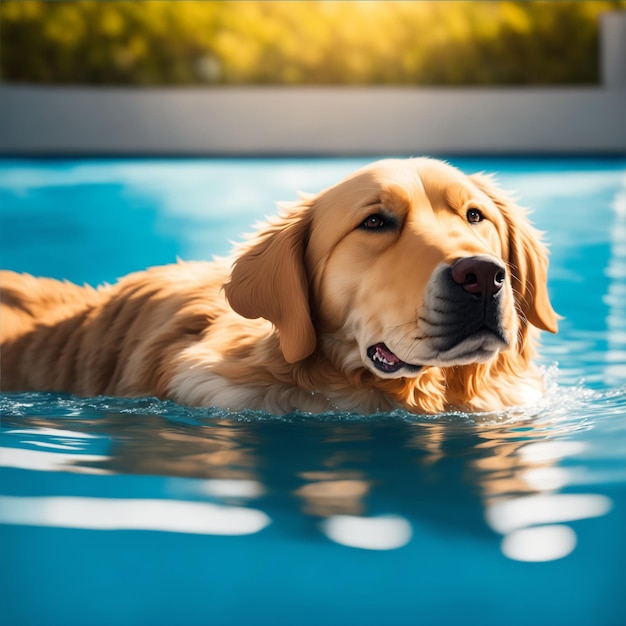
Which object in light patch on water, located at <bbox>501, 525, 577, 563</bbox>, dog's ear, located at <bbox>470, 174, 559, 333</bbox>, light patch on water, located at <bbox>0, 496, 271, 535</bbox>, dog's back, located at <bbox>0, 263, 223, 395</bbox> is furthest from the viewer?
dog's back, located at <bbox>0, 263, 223, 395</bbox>

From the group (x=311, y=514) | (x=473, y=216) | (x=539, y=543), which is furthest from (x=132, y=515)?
(x=473, y=216)

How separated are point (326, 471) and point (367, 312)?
64 centimetres

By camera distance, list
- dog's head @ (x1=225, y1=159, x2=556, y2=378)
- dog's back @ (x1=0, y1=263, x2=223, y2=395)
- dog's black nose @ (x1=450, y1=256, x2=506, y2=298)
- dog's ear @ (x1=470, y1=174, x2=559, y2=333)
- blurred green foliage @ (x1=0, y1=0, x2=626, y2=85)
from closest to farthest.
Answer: dog's black nose @ (x1=450, y1=256, x2=506, y2=298) < dog's head @ (x1=225, y1=159, x2=556, y2=378) < dog's ear @ (x1=470, y1=174, x2=559, y2=333) < dog's back @ (x1=0, y1=263, x2=223, y2=395) < blurred green foliage @ (x1=0, y1=0, x2=626, y2=85)

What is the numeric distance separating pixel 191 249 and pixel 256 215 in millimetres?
A: 2047

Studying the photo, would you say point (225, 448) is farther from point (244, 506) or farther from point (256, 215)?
point (256, 215)

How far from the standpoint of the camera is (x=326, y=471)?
3.31 meters

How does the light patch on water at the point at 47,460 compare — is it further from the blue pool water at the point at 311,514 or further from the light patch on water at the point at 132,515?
the light patch on water at the point at 132,515

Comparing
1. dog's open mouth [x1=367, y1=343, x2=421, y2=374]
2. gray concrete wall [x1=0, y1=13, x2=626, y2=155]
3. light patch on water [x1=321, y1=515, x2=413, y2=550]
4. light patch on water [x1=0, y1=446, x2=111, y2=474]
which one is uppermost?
gray concrete wall [x1=0, y1=13, x2=626, y2=155]

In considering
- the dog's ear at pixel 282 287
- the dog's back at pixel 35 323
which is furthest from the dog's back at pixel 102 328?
the dog's ear at pixel 282 287

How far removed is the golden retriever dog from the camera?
11.2 feet

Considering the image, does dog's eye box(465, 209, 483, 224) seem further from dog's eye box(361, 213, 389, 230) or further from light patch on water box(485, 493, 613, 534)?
light patch on water box(485, 493, 613, 534)

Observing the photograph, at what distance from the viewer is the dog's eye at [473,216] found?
12.6 ft

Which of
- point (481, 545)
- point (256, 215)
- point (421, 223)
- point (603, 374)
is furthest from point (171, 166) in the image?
point (481, 545)

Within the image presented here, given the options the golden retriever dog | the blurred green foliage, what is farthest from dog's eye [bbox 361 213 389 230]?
the blurred green foliage
